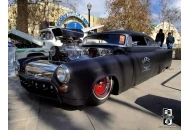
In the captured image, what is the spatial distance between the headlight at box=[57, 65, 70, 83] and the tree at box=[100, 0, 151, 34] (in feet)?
42.9

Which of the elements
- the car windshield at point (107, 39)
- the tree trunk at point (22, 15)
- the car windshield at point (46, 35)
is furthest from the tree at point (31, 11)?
the car windshield at point (107, 39)

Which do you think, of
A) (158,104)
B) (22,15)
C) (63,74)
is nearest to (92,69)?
(63,74)

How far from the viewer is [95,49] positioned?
415 centimetres

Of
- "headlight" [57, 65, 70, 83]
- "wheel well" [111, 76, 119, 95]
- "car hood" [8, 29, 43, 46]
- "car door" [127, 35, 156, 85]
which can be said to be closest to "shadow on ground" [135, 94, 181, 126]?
"wheel well" [111, 76, 119, 95]

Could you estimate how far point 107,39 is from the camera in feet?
14.6

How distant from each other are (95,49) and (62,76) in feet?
5.03

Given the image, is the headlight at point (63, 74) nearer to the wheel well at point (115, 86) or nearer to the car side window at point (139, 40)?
the wheel well at point (115, 86)

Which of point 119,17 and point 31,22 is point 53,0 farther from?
point 119,17

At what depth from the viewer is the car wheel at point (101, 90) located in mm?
3176

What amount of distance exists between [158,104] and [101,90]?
970 mm

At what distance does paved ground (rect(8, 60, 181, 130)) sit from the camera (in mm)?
2629

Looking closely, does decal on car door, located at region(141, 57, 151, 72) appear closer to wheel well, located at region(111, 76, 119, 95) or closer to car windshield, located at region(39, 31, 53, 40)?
wheel well, located at region(111, 76, 119, 95)
